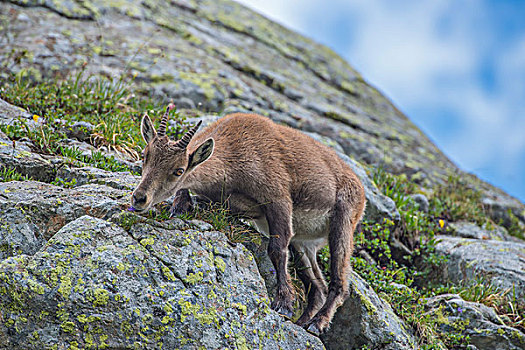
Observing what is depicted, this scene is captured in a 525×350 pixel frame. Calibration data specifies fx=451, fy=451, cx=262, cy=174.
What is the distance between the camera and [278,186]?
228 inches

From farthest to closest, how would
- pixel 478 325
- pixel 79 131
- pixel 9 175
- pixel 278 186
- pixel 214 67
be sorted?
pixel 214 67 → pixel 79 131 → pixel 478 325 → pixel 278 186 → pixel 9 175

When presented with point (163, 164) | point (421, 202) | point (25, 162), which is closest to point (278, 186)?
point (163, 164)

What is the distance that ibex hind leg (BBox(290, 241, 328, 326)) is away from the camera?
607cm

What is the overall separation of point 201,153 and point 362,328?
3135mm

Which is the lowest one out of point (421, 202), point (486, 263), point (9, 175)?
point (9, 175)

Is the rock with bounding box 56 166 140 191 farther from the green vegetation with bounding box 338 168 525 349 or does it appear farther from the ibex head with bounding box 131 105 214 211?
the green vegetation with bounding box 338 168 525 349

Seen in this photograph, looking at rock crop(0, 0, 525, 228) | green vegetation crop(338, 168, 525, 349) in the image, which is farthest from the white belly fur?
rock crop(0, 0, 525, 228)

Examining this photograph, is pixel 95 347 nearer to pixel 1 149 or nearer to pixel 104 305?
pixel 104 305

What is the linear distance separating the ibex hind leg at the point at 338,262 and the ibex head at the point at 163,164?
2309 millimetres

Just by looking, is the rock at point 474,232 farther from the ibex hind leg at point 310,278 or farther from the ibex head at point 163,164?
the ibex head at point 163,164

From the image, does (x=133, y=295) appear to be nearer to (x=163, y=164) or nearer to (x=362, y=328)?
(x=163, y=164)

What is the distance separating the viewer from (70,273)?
3.99 m

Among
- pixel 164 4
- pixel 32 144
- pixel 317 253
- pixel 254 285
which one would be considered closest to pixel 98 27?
pixel 164 4

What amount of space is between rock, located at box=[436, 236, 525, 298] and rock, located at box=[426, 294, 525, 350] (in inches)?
27.5
